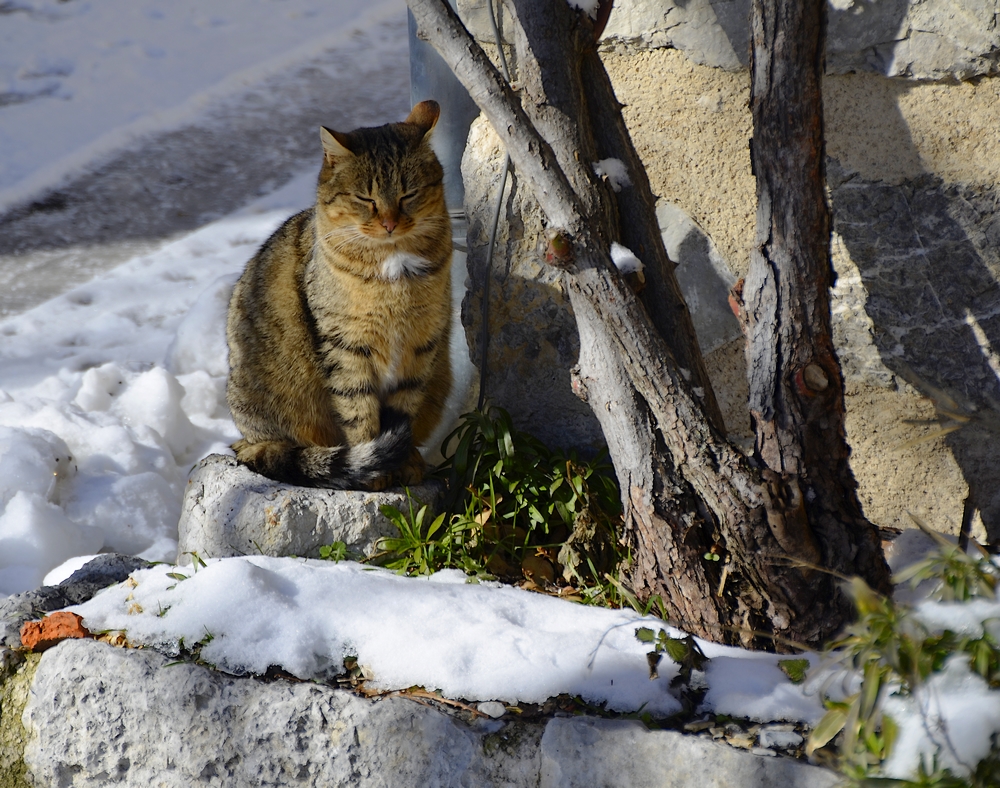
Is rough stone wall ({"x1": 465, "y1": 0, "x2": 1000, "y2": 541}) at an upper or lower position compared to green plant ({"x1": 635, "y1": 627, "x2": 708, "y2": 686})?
upper

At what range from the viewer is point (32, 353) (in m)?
3.98

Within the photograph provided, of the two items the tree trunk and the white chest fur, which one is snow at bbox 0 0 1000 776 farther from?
the white chest fur

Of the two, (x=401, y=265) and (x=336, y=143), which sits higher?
(x=336, y=143)

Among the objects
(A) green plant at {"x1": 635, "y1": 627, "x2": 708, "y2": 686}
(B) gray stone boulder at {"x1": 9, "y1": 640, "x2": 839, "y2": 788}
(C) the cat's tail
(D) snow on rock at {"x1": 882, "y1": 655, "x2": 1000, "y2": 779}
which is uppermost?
(C) the cat's tail

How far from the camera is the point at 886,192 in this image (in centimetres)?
217

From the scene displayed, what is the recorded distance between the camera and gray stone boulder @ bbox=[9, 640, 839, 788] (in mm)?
1591

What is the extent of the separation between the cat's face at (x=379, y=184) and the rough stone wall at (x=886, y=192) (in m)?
0.58

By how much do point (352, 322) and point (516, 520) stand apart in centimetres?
71

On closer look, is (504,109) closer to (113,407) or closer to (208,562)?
(208,562)

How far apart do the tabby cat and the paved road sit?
7.67ft

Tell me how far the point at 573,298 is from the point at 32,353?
3049 mm

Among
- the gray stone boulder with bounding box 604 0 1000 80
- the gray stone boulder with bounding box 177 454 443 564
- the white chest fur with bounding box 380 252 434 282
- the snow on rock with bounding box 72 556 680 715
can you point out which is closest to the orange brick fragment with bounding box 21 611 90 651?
the snow on rock with bounding box 72 556 680 715

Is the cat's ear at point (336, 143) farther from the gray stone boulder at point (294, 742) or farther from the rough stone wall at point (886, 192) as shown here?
the gray stone boulder at point (294, 742)

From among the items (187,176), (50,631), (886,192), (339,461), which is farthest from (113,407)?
(886,192)
